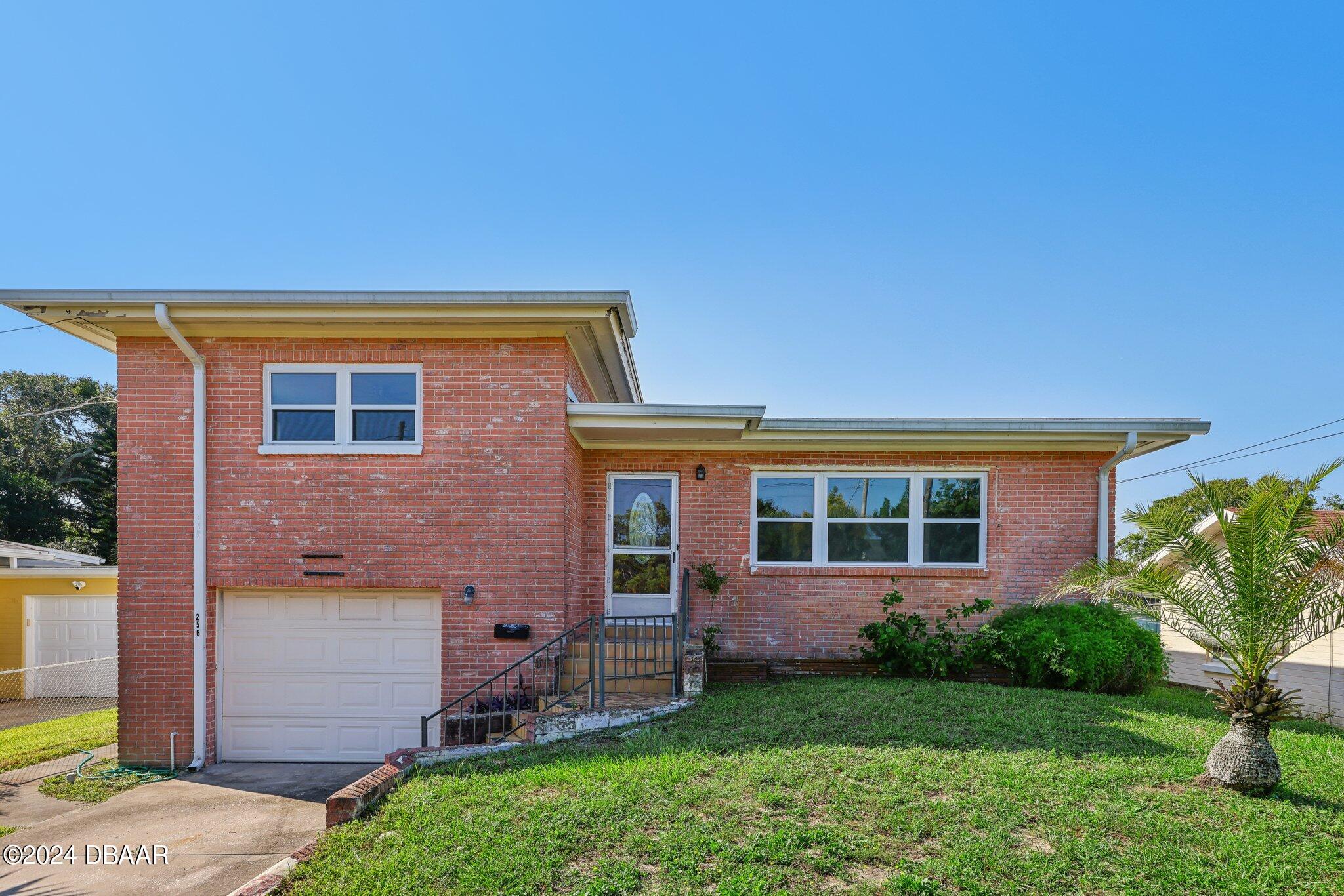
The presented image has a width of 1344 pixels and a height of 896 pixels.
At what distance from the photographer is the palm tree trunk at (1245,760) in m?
5.42

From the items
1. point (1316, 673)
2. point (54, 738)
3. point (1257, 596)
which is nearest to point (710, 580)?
point (1257, 596)

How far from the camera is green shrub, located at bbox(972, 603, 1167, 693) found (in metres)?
9.11

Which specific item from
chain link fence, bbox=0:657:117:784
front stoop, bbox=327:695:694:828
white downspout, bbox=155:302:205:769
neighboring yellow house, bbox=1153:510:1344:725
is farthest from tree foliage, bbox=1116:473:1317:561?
chain link fence, bbox=0:657:117:784

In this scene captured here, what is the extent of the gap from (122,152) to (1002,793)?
44.4ft

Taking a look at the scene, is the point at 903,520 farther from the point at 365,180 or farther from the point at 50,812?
the point at 50,812

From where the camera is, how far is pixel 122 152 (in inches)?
432

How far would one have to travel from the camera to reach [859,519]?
1068 centimetres

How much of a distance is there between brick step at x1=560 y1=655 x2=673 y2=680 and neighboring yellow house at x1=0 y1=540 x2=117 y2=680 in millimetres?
12751

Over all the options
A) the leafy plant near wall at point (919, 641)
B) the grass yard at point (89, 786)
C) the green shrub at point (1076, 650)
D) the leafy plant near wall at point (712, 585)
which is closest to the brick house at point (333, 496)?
the grass yard at point (89, 786)

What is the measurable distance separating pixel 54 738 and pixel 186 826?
245 inches

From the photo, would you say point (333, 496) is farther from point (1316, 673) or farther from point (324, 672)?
point (1316, 673)

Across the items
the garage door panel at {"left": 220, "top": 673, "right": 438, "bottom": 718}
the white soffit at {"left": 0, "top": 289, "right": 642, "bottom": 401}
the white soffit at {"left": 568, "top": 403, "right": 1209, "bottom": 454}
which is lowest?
the garage door panel at {"left": 220, "top": 673, "right": 438, "bottom": 718}

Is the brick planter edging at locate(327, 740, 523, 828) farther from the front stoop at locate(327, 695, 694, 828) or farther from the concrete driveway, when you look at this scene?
the concrete driveway
